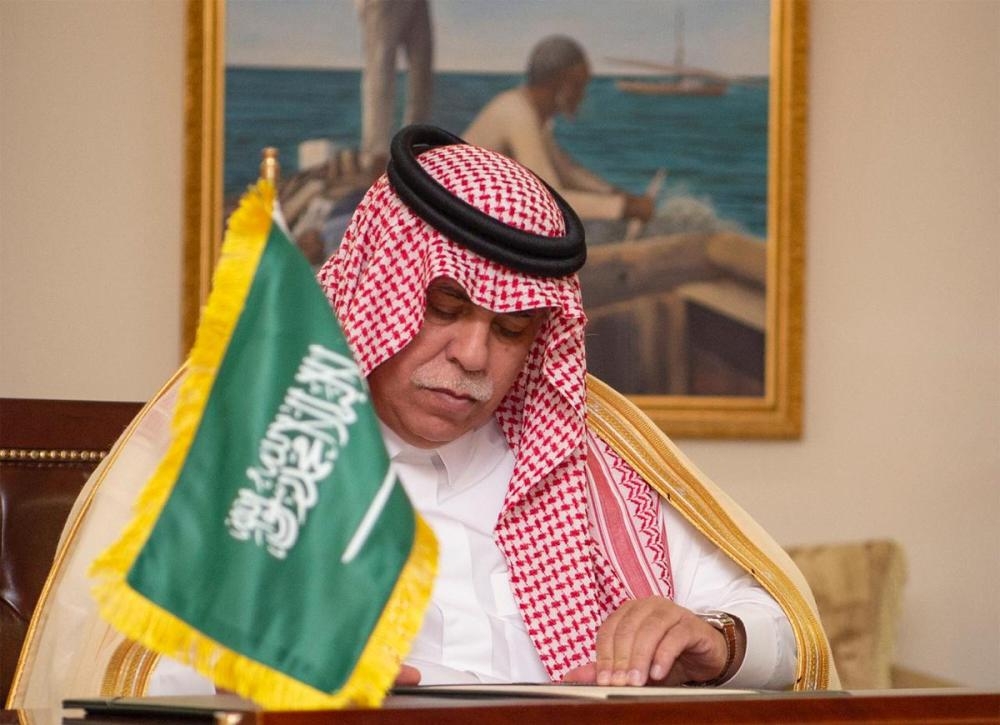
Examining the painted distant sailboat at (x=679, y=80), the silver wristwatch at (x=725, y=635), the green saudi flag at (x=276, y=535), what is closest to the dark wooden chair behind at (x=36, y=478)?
the silver wristwatch at (x=725, y=635)

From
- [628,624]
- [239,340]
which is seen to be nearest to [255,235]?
[239,340]

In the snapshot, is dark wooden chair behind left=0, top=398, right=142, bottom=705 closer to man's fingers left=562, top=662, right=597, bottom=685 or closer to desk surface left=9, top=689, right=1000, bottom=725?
man's fingers left=562, top=662, right=597, bottom=685

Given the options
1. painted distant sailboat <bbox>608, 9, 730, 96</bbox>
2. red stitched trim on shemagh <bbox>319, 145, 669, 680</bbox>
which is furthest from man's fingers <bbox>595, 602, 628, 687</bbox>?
painted distant sailboat <bbox>608, 9, 730, 96</bbox>

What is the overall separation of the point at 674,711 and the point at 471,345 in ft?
3.54

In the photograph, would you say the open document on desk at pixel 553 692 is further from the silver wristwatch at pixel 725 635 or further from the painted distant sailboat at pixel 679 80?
the painted distant sailboat at pixel 679 80

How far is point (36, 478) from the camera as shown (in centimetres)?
245

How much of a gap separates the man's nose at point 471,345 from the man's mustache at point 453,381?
0.02m

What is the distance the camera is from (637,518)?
2.32 metres

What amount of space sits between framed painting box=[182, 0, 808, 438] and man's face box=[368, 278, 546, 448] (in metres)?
1.76

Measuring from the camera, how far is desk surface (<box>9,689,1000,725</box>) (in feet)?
3.56

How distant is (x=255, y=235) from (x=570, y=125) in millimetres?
2819

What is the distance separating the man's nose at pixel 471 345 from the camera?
6.93 ft

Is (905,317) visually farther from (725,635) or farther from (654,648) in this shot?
(654,648)

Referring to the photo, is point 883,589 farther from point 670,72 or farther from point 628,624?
point 628,624
